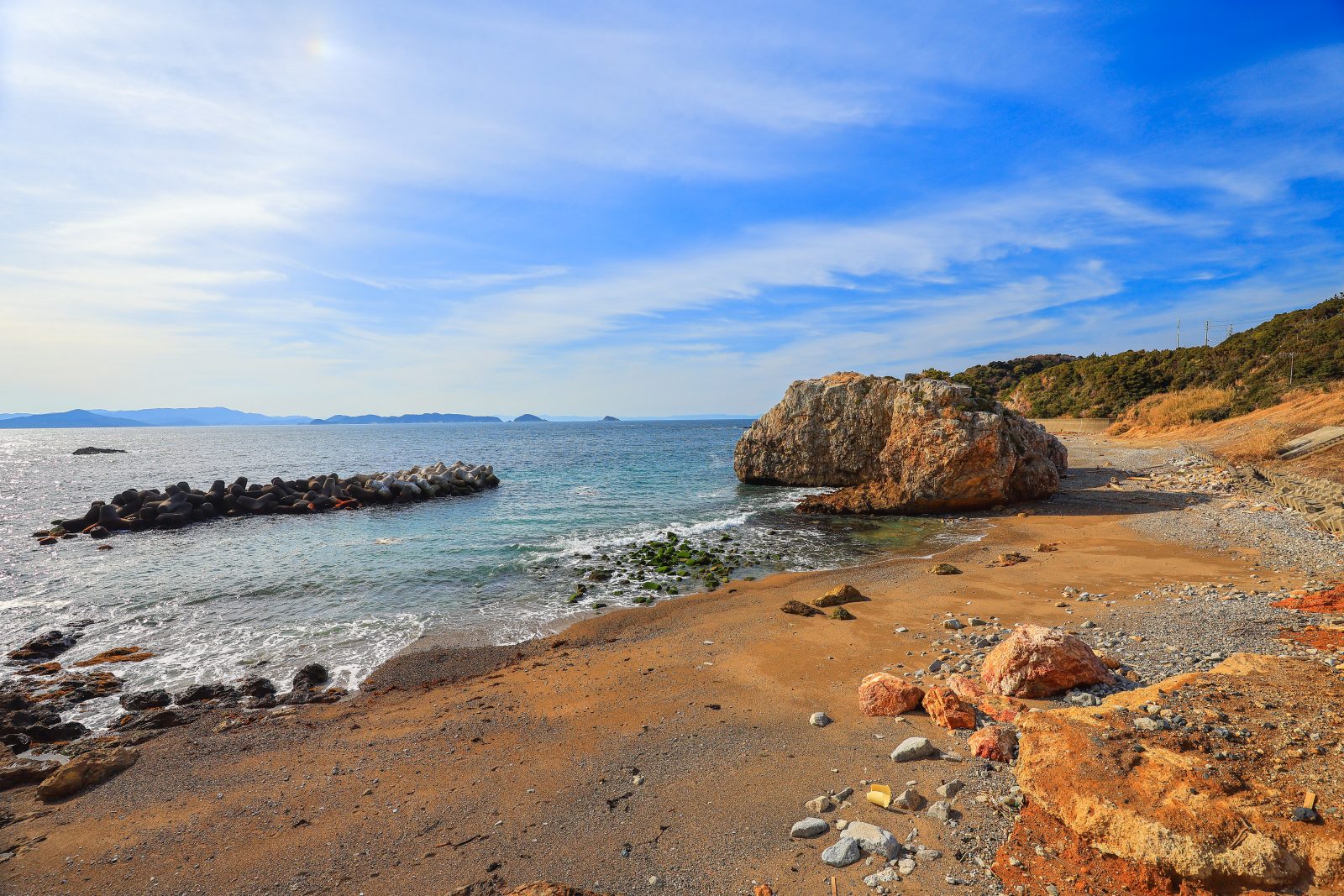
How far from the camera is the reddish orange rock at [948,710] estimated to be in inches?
232

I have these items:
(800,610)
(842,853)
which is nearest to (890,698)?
(842,853)

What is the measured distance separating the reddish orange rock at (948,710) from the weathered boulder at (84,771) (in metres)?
9.29

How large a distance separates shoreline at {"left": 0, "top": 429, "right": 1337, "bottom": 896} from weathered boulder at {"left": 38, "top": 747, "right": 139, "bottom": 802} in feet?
0.64

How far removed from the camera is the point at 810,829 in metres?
4.55

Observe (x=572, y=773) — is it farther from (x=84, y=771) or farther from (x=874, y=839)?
(x=84, y=771)

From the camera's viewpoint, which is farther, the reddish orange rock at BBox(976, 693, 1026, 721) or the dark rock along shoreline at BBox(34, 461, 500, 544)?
the dark rock along shoreline at BBox(34, 461, 500, 544)

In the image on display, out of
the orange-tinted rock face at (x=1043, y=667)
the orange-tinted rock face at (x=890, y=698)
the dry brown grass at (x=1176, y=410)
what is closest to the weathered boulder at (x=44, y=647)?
the orange-tinted rock face at (x=890, y=698)

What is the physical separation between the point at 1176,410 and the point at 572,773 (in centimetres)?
4974

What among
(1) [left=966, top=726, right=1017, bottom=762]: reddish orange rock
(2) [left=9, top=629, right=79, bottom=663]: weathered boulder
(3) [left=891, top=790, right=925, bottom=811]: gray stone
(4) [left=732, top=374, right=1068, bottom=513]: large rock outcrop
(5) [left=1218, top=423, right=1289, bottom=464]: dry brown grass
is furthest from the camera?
(5) [left=1218, top=423, right=1289, bottom=464]: dry brown grass

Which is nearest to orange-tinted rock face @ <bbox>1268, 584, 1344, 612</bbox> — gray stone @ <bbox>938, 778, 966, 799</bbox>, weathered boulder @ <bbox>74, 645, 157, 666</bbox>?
gray stone @ <bbox>938, 778, 966, 799</bbox>

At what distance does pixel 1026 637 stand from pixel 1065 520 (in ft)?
45.8

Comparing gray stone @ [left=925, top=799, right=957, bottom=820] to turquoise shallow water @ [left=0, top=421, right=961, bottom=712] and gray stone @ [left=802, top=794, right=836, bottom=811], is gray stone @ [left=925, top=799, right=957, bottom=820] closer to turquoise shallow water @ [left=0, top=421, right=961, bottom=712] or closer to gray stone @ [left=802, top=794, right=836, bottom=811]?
gray stone @ [left=802, top=794, right=836, bottom=811]

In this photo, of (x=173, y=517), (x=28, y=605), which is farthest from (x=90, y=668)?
(x=173, y=517)

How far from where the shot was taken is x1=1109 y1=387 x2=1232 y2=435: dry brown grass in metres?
37.3
